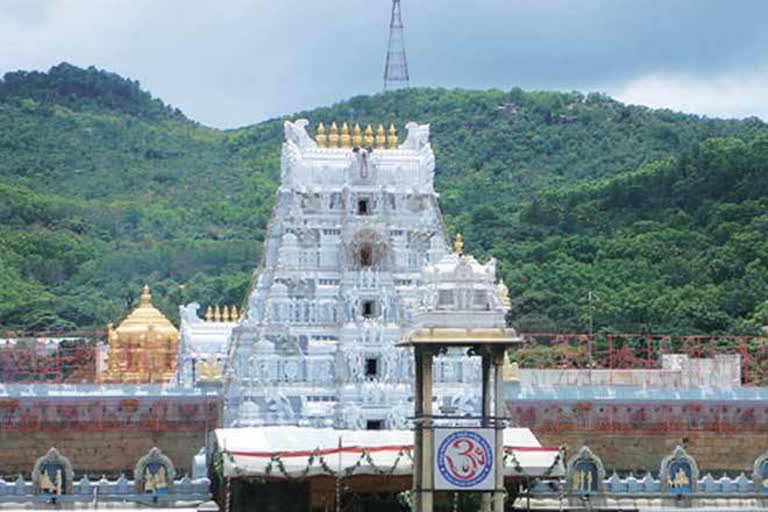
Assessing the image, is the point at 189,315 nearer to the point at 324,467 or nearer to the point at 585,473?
the point at 585,473

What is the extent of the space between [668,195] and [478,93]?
39.5 meters

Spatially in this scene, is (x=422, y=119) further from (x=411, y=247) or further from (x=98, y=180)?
(x=411, y=247)

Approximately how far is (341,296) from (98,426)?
9.91 meters

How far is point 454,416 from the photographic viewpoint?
116ft

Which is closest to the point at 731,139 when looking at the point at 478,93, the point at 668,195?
the point at 668,195

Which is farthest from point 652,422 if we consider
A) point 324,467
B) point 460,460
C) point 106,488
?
point 460,460

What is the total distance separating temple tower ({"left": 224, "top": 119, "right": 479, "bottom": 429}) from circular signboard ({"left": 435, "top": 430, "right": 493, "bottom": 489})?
1737 centimetres

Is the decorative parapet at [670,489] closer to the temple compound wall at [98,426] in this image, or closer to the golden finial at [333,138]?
the golden finial at [333,138]

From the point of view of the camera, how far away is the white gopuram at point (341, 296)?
53250mm

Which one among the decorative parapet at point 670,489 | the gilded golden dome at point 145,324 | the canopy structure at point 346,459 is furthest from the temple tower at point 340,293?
the gilded golden dome at point 145,324

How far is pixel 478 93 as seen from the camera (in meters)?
141

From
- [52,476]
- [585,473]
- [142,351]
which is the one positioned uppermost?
[142,351]

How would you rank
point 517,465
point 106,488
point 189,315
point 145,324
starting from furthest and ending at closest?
point 145,324 → point 189,315 → point 106,488 → point 517,465

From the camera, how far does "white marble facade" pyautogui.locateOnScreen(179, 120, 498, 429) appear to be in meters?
53.2
